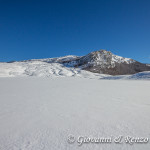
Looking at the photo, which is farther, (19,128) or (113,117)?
(113,117)

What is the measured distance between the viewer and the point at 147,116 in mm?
Result: 1526

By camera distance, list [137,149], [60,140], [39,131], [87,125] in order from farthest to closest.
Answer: [87,125] → [39,131] → [60,140] → [137,149]

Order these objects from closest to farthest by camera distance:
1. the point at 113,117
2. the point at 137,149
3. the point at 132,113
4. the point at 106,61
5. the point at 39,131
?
the point at 137,149
the point at 39,131
the point at 113,117
the point at 132,113
the point at 106,61

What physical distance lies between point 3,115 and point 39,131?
0.91 meters

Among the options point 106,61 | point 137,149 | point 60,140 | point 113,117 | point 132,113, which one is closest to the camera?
point 137,149

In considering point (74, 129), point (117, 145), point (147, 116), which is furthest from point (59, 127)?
point (147, 116)

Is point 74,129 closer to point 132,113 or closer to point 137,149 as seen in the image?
point 137,149

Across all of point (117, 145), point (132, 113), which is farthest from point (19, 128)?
point (132, 113)

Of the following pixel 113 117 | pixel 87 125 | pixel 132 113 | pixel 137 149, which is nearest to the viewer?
pixel 137 149

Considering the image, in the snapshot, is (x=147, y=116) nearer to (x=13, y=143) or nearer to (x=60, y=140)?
(x=60, y=140)

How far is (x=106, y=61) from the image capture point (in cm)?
4647

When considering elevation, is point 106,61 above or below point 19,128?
above

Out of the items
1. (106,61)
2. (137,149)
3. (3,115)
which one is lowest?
(137,149)

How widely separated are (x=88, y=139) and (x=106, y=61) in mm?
48657
